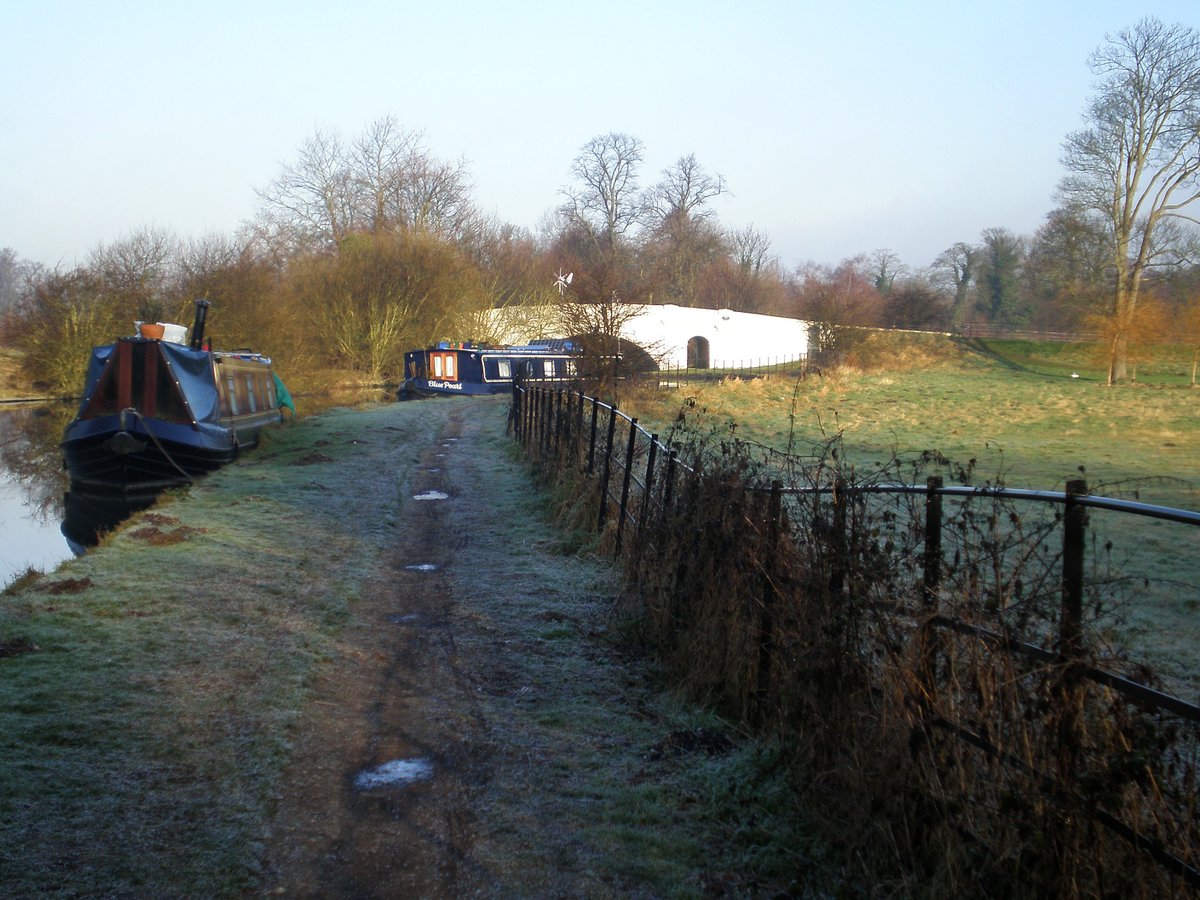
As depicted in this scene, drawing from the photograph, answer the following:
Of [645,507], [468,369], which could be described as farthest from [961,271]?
[645,507]

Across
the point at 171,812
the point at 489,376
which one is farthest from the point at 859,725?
the point at 489,376

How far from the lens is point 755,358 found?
5994cm

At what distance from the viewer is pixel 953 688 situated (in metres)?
3.32

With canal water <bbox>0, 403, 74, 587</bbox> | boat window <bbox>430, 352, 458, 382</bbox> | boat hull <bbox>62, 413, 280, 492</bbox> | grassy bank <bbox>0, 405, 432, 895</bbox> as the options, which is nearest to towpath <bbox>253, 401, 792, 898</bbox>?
grassy bank <bbox>0, 405, 432, 895</bbox>

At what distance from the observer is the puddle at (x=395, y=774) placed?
170 inches

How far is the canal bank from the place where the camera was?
3596mm

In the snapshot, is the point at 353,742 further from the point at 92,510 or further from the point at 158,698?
the point at 92,510

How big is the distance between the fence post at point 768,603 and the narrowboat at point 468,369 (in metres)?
32.2

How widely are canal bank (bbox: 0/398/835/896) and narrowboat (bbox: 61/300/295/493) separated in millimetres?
8160

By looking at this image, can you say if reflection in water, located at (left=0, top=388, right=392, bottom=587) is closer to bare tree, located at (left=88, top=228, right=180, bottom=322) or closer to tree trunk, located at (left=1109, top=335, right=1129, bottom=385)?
bare tree, located at (left=88, top=228, right=180, bottom=322)

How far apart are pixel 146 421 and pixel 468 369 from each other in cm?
2146

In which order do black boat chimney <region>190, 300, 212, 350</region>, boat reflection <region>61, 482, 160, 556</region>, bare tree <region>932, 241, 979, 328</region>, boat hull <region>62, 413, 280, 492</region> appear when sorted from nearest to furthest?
boat reflection <region>61, 482, 160, 556</region> → boat hull <region>62, 413, 280, 492</region> → black boat chimney <region>190, 300, 212, 350</region> → bare tree <region>932, 241, 979, 328</region>

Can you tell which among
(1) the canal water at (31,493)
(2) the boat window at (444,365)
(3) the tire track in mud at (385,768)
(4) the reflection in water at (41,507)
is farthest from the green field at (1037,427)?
(2) the boat window at (444,365)

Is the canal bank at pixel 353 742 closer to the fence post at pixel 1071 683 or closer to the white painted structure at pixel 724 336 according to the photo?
the fence post at pixel 1071 683
